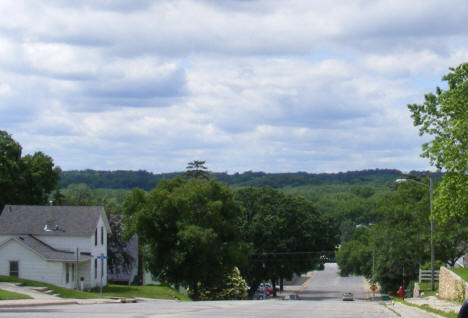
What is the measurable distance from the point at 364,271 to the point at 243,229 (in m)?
17.8

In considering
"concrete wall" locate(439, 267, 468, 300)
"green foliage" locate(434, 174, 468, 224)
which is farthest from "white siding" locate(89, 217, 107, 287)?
"green foliage" locate(434, 174, 468, 224)

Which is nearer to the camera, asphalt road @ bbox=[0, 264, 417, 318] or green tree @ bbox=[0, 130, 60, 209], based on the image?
asphalt road @ bbox=[0, 264, 417, 318]

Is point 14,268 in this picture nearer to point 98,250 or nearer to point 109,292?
point 109,292

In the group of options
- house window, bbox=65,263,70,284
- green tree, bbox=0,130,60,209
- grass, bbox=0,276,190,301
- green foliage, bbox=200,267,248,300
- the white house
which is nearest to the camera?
grass, bbox=0,276,190,301

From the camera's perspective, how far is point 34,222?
186 feet

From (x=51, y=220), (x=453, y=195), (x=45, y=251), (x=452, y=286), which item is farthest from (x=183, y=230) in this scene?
(x=453, y=195)

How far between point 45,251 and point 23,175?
72.8 feet

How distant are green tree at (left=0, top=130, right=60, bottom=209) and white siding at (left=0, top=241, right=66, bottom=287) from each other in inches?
749

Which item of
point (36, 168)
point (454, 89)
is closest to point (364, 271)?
point (36, 168)

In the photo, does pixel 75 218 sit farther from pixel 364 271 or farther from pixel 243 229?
pixel 364 271

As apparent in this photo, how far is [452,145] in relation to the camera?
27.9 metres

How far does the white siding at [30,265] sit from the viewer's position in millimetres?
50812

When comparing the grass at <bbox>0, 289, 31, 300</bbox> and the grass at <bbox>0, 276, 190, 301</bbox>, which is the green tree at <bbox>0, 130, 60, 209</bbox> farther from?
the grass at <bbox>0, 289, 31, 300</bbox>

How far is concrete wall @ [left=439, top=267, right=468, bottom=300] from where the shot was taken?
27856 millimetres
